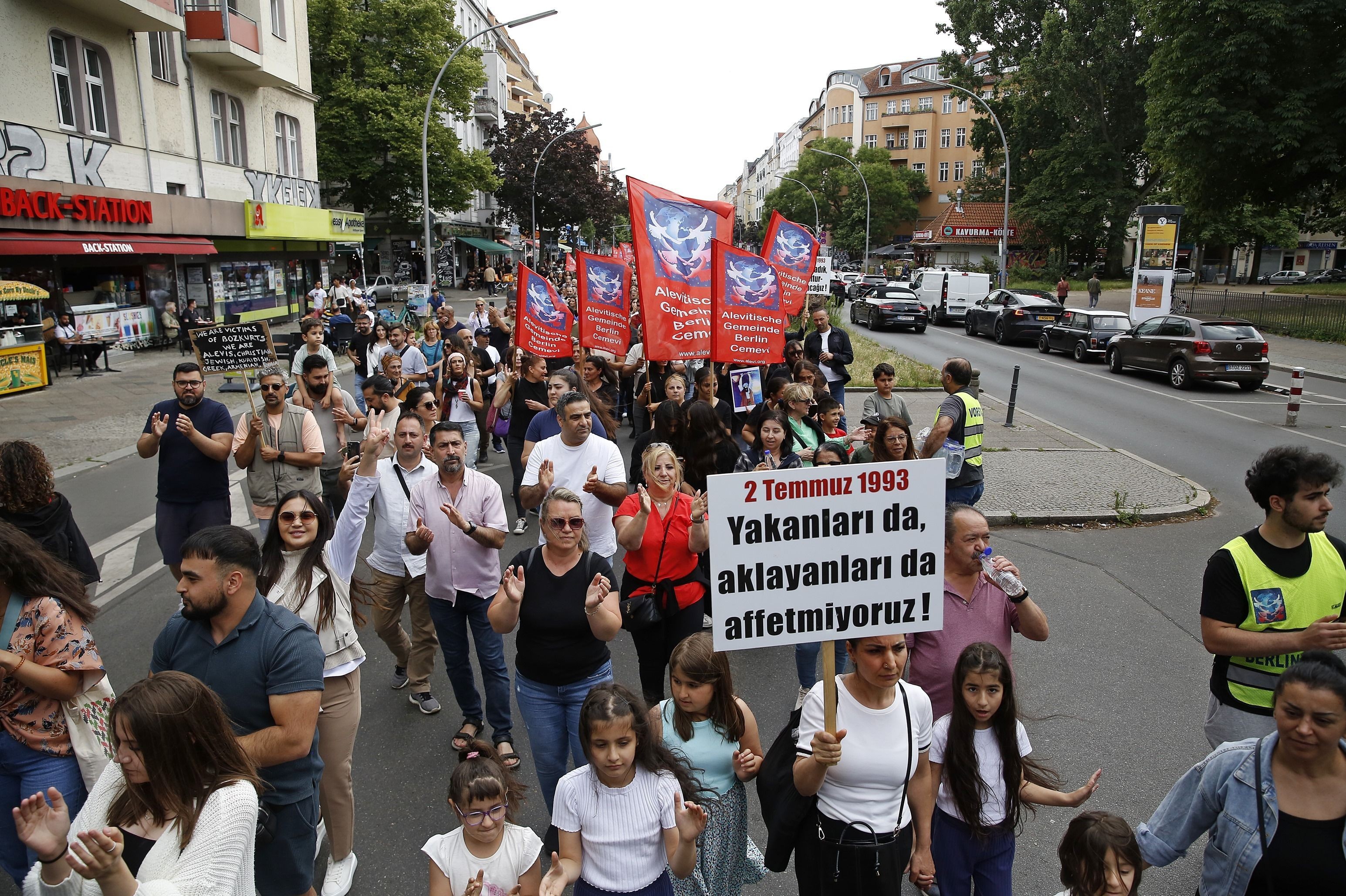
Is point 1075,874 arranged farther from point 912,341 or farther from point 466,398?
point 912,341

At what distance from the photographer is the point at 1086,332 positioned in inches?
985

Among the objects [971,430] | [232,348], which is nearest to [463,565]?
[971,430]

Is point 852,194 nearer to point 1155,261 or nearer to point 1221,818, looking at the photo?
point 1155,261

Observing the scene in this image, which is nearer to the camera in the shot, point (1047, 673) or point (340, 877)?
point (340, 877)

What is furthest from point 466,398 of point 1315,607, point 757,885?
point 1315,607

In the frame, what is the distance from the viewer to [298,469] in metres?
6.34

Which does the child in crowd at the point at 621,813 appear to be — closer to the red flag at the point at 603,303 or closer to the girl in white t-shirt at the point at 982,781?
the girl in white t-shirt at the point at 982,781

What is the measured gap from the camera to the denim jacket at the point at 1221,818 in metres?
2.78

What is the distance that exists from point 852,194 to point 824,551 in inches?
3319

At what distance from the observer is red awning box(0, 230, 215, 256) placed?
1780 cm


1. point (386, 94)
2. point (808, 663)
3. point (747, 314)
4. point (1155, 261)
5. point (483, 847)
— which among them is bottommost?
point (808, 663)

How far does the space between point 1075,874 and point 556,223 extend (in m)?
61.7

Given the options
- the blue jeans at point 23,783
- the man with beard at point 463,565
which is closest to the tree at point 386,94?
the man with beard at point 463,565

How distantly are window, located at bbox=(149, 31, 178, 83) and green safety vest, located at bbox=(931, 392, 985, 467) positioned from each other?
24.9 m
